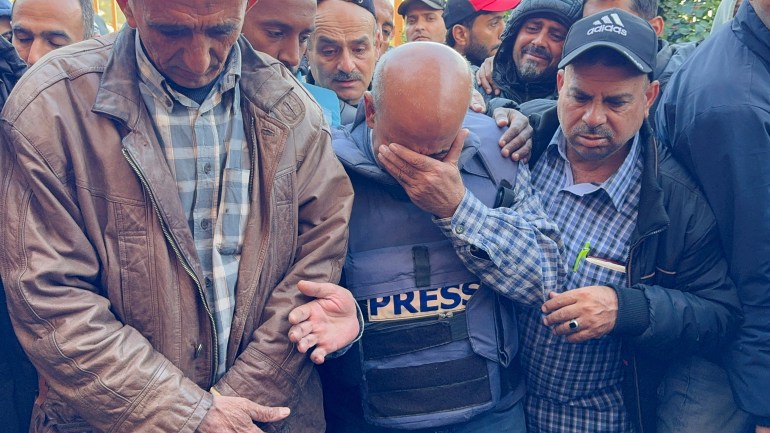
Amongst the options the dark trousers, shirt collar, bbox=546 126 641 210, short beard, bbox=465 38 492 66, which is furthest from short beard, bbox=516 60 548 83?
the dark trousers

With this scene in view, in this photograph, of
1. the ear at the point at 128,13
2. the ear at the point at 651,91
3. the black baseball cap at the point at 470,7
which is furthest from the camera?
the black baseball cap at the point at 470,7

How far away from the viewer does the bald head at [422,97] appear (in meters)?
2.05

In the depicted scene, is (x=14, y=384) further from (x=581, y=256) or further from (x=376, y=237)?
(x=581, y=256)

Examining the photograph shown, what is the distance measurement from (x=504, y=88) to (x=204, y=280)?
2.29 m

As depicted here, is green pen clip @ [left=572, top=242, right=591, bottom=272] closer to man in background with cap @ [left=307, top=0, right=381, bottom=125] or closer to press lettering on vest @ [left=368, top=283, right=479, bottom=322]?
press lettering on vest @ [left=368, top=283, right=479, bottom=322]

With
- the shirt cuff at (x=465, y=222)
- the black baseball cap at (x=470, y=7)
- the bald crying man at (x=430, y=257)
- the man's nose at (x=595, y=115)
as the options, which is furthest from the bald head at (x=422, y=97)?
the black baseball cap at (x=470, y=7)

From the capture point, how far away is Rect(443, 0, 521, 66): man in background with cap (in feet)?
15.3

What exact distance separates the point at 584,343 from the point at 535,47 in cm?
174

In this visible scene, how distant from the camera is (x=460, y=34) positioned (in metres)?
4.76

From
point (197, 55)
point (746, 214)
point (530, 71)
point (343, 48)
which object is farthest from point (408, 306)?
point (530, 71)

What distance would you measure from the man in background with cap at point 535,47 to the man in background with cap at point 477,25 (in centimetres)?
102

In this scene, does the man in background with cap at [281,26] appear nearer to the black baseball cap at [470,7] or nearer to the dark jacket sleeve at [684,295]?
the dark jacket sleeve at [684,295]

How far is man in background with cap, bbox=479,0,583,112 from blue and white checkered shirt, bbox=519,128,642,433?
3.76 feet

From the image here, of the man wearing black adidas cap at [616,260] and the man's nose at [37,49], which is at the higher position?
the man's nose at [37,49]
